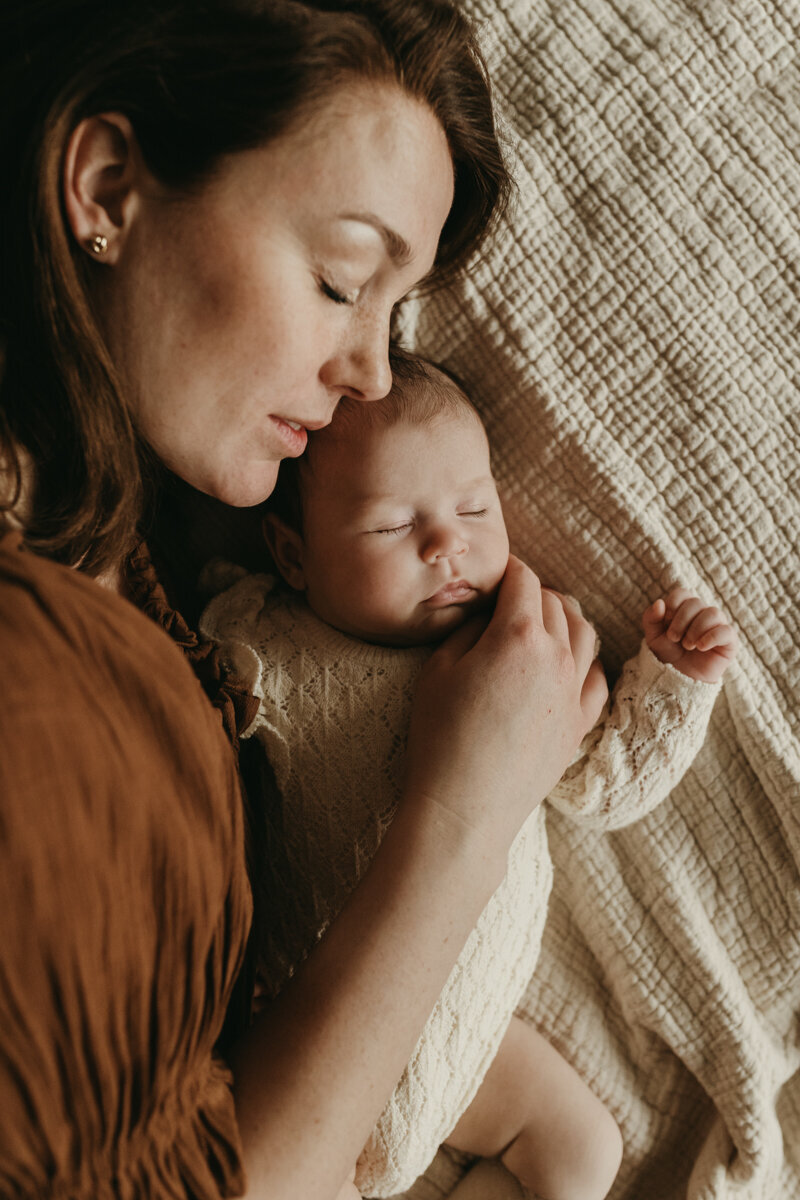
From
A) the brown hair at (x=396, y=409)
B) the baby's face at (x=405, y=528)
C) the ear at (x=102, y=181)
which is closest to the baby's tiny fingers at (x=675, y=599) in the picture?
the baby's face at (x=405, y=528)

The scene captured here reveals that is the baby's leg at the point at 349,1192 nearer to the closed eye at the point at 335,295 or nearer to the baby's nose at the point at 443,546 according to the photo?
the baby's nose at the point at 443,546

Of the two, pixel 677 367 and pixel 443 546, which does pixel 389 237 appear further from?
pixel 677 367

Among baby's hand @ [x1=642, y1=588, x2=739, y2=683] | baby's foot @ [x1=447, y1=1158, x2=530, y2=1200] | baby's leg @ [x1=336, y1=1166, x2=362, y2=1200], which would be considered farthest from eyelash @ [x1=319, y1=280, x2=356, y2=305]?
baby's foot @ [x1=447, y1=1158, x2=530, y2=1200]

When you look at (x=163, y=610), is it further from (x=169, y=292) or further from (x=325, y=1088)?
(x=325, y=1088)

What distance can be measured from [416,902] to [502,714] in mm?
233

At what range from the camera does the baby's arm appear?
120 cm

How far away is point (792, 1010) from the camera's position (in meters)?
1.38

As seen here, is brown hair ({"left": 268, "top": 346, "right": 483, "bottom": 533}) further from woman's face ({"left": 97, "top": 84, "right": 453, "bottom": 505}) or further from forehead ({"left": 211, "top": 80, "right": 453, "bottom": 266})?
forehead ({"left": 211, "top": 80, "right": 453, "bottom": 266})

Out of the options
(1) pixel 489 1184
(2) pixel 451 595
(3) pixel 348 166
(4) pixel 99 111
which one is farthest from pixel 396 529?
(1) pixel 489 1184

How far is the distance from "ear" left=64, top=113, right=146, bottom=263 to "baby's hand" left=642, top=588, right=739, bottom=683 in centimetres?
78

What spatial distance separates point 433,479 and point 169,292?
43 centimetres

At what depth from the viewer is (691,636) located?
1196mm

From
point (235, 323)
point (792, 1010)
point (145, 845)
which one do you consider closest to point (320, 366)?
point (235, 323)

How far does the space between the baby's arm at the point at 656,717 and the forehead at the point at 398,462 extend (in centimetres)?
32
